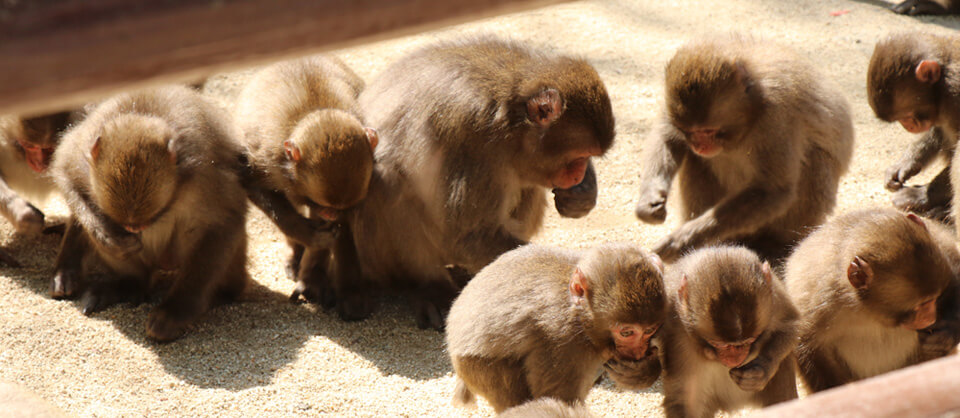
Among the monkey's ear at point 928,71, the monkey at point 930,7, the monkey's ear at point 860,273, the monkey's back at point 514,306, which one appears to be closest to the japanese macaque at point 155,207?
the monkey's back at point 514,306

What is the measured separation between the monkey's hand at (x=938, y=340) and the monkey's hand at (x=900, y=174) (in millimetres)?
2290

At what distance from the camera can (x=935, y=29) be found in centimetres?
823

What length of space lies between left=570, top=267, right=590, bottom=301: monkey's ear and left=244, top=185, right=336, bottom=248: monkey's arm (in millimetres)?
1922

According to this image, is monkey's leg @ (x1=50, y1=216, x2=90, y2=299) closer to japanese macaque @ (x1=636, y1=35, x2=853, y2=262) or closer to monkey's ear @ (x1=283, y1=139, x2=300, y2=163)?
monkey's ear @ (x1=283, y1=139, x2=300, y2=163)

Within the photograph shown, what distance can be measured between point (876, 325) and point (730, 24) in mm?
4614

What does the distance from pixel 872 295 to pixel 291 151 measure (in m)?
2.93

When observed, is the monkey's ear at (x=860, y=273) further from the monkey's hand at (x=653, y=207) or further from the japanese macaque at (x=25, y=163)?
the japanese macaque at (x=25, y=163)

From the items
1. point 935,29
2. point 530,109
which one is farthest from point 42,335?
point 935,29

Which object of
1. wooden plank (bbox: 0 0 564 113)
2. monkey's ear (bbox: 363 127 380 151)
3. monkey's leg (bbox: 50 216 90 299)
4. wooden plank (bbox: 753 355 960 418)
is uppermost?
wooden plank (bbox: 0 0 564 113)


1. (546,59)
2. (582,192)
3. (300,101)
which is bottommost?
(582,192)

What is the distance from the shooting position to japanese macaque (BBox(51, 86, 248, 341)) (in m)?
4.82

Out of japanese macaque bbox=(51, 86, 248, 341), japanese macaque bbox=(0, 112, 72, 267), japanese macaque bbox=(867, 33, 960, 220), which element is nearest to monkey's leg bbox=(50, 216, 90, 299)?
japanese macaque bbox=(51, 86, 248, 341)

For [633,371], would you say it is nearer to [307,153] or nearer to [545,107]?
[545,107]

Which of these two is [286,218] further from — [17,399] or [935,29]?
[935,29]
